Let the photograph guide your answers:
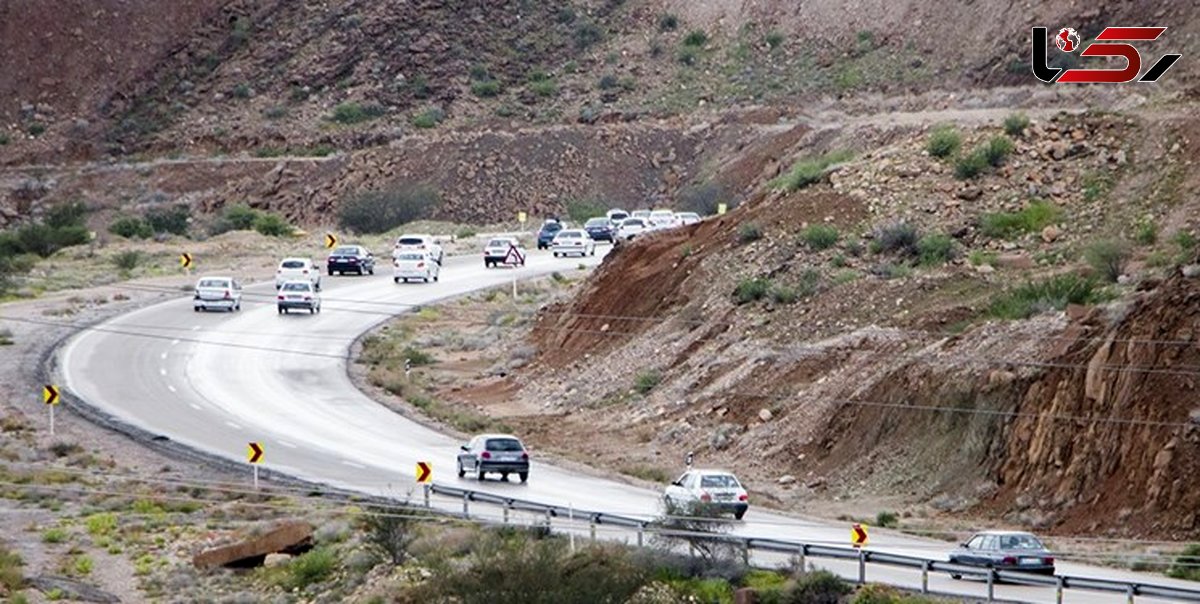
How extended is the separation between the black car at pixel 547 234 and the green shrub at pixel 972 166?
36.6 m

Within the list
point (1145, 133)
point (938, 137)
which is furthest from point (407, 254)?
point (1145, 133)

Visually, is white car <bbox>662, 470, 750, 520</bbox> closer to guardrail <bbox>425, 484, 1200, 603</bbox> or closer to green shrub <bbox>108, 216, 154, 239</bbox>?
guardrail <bbox>425, 484, 1200, 603</bbox>

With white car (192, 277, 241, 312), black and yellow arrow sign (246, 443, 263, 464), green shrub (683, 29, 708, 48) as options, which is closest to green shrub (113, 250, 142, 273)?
white car (192, 277, 241, 312)

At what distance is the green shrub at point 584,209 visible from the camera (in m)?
108

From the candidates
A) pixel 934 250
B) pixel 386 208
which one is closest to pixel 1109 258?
pixel 934 250

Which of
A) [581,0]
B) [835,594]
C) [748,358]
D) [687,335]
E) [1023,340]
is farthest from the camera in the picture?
[581,0]

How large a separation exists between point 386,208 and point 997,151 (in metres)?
51.5

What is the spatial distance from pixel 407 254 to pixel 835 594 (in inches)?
→ 2121

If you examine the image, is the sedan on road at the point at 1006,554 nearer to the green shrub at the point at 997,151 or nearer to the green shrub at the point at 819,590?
the green shrub at the point at 819,590

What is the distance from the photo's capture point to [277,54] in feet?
428

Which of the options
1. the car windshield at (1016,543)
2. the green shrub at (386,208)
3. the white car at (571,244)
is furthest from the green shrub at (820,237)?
the green shrub at (386,208)

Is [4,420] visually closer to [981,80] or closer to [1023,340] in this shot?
[1023,340]

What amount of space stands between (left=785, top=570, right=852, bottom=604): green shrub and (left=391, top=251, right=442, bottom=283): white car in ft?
174

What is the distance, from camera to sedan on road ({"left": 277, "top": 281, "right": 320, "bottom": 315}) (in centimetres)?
7600
